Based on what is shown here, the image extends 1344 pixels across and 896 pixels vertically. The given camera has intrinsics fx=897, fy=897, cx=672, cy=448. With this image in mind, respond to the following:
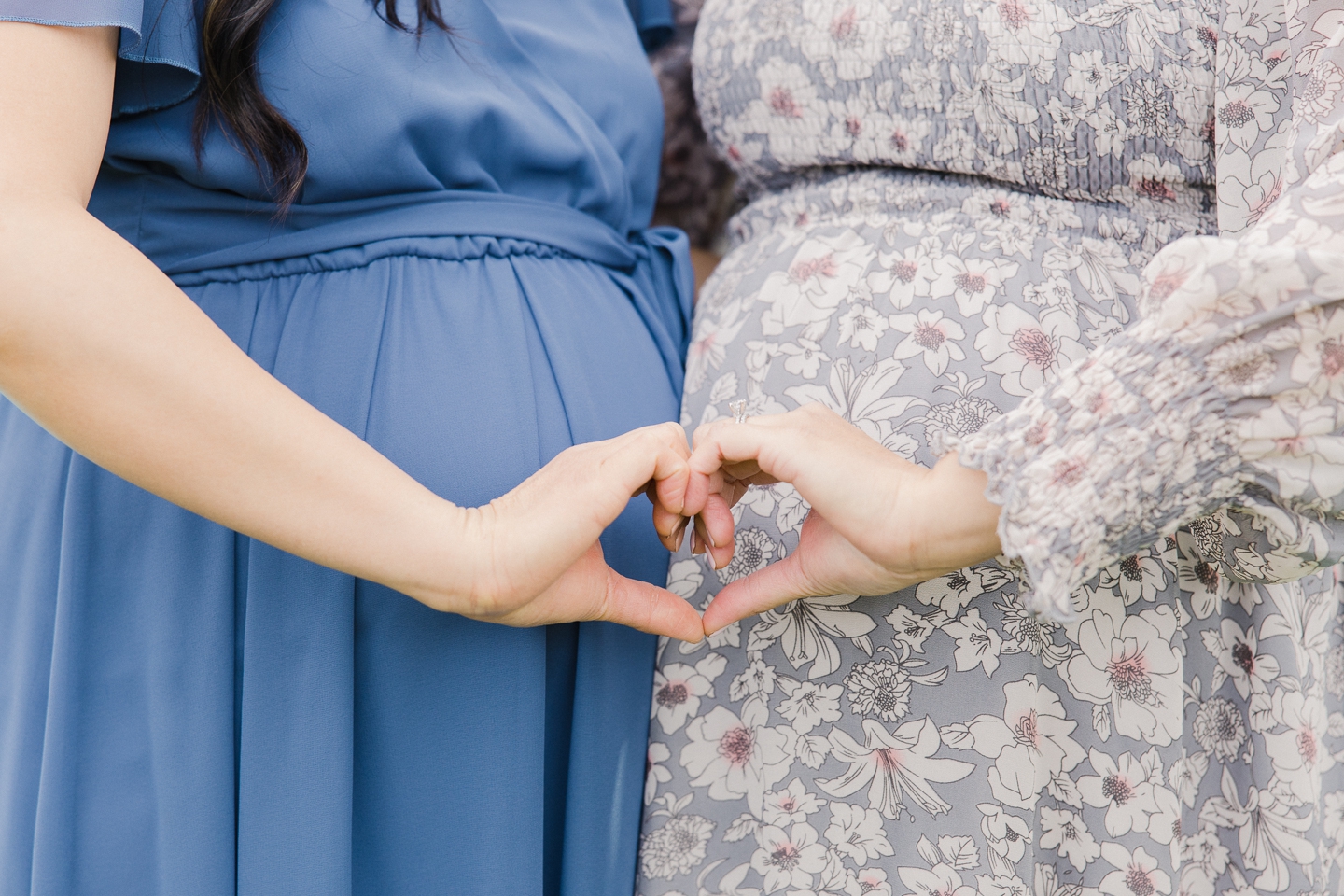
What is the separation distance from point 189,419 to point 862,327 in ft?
1.74

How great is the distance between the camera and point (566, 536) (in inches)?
24.7

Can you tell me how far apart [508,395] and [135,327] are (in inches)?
10.8

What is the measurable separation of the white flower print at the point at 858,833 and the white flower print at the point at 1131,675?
20cm

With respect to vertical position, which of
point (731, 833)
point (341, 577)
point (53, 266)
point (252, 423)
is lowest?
point (731, 833)

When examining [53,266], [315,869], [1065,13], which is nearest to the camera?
[53,266]

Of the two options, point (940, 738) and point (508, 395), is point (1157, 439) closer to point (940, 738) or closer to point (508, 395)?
point (940, 738)

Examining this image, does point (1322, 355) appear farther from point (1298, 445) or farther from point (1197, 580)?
point (1197, 580)

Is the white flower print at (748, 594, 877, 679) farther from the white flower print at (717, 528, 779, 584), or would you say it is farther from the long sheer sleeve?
the long sheer sleeve

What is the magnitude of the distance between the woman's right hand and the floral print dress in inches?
4.9

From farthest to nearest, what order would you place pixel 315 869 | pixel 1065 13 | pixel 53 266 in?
pixel 1065 13
pixel 315 869
pixel 53 266

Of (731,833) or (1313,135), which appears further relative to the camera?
(731,833)

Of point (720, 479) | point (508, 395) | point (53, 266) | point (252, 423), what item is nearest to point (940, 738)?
point (720, 479)

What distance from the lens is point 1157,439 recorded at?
0.57 meters

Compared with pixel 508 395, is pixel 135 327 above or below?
above
